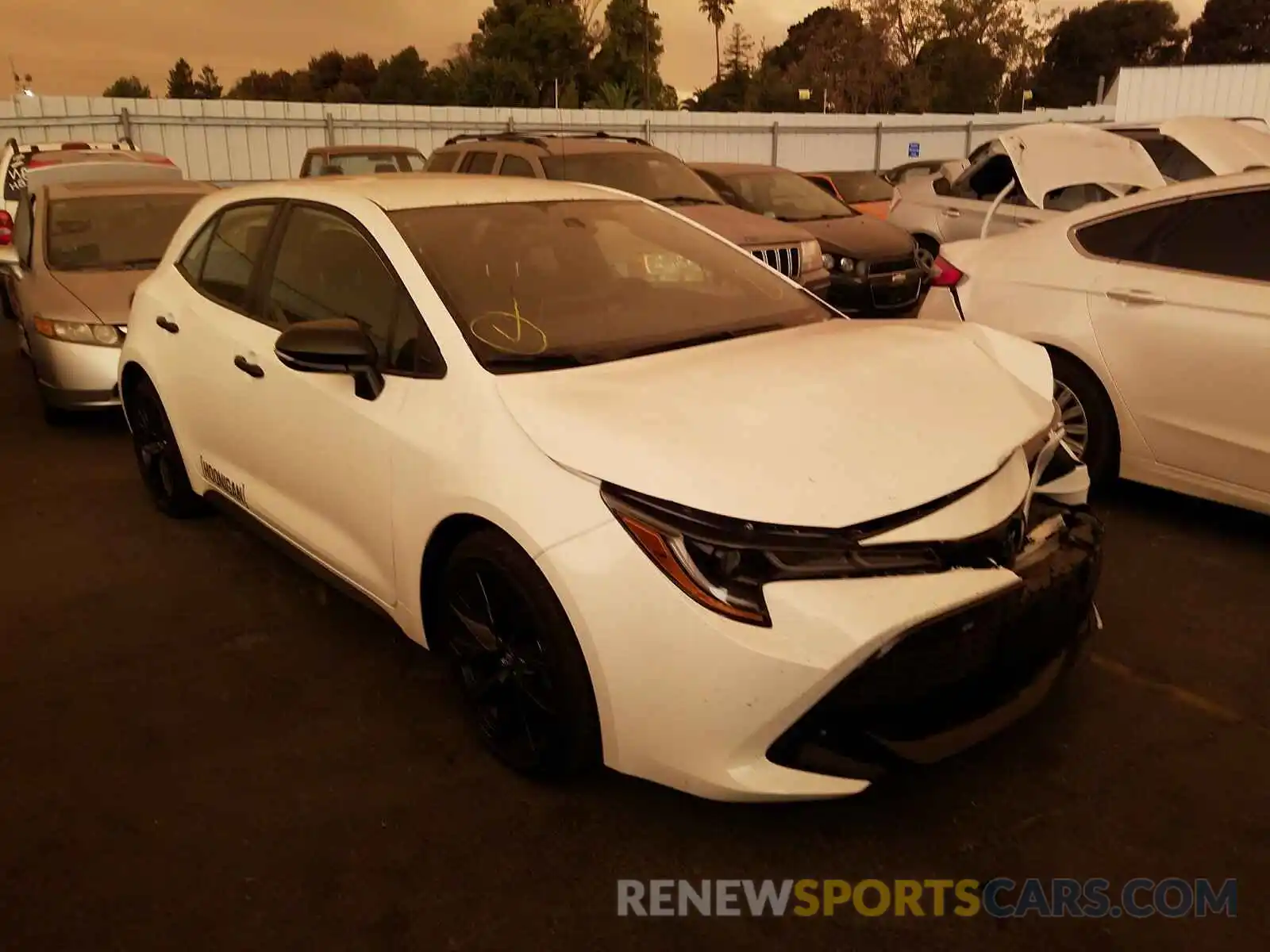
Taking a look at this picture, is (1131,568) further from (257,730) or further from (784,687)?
(257,730)

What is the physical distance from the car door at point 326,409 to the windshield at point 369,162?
35.3 ft

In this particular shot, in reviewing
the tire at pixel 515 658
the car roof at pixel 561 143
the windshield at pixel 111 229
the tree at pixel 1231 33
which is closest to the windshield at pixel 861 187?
the car roof at pixel 561 143

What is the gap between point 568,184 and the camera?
4.11 meters

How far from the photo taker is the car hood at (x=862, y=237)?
368 inches

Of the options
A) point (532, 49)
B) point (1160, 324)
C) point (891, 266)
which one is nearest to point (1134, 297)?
point (1160, 324)

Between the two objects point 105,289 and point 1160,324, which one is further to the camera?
point 105,289

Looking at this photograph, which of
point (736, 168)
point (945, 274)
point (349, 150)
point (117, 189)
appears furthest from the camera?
point (349, 150)

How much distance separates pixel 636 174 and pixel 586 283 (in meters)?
6.33

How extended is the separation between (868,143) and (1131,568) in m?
24.3

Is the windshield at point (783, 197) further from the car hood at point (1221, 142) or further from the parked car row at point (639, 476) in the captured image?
the parked car row at point (639, 476)

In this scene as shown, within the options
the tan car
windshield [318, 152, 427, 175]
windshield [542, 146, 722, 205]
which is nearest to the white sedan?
windshield [542, 146, 722, 205]

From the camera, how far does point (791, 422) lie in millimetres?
2613

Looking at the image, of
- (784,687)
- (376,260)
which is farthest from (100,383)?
(784,687)

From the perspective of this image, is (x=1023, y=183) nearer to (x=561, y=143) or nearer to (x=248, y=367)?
(x=248, y=367)
